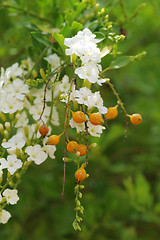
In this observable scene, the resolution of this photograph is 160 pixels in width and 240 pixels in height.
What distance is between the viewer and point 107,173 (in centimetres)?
258

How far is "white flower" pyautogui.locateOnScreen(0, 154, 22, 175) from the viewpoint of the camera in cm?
111

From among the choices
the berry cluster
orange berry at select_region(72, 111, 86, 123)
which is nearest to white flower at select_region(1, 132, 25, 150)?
the berry cluster

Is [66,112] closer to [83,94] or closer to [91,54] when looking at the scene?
[83,94]

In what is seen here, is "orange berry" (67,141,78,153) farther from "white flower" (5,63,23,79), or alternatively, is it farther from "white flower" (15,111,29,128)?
"white flower" (5,63,23,79)

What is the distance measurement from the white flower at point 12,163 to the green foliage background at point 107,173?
74 cm

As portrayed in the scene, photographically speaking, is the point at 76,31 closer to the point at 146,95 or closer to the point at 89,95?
the point at 89,95

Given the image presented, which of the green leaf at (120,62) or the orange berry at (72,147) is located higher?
the green leaf at (120,62)

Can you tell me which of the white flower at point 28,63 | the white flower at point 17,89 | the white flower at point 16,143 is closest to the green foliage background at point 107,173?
the white flower at point 28,63

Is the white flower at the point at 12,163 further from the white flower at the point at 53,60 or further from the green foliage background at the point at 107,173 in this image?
the green foliage background at the point at 107,173

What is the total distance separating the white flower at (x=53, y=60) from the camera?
1.34m

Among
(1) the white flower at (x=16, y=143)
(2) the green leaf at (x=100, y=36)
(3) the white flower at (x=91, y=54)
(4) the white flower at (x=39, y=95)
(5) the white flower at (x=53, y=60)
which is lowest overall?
(1) the white flower at (x=16, y=143)

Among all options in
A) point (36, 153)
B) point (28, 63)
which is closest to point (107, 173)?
point (28, 63)

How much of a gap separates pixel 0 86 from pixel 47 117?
0.22 meters

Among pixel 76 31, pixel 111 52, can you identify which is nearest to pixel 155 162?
pixel 111 52
